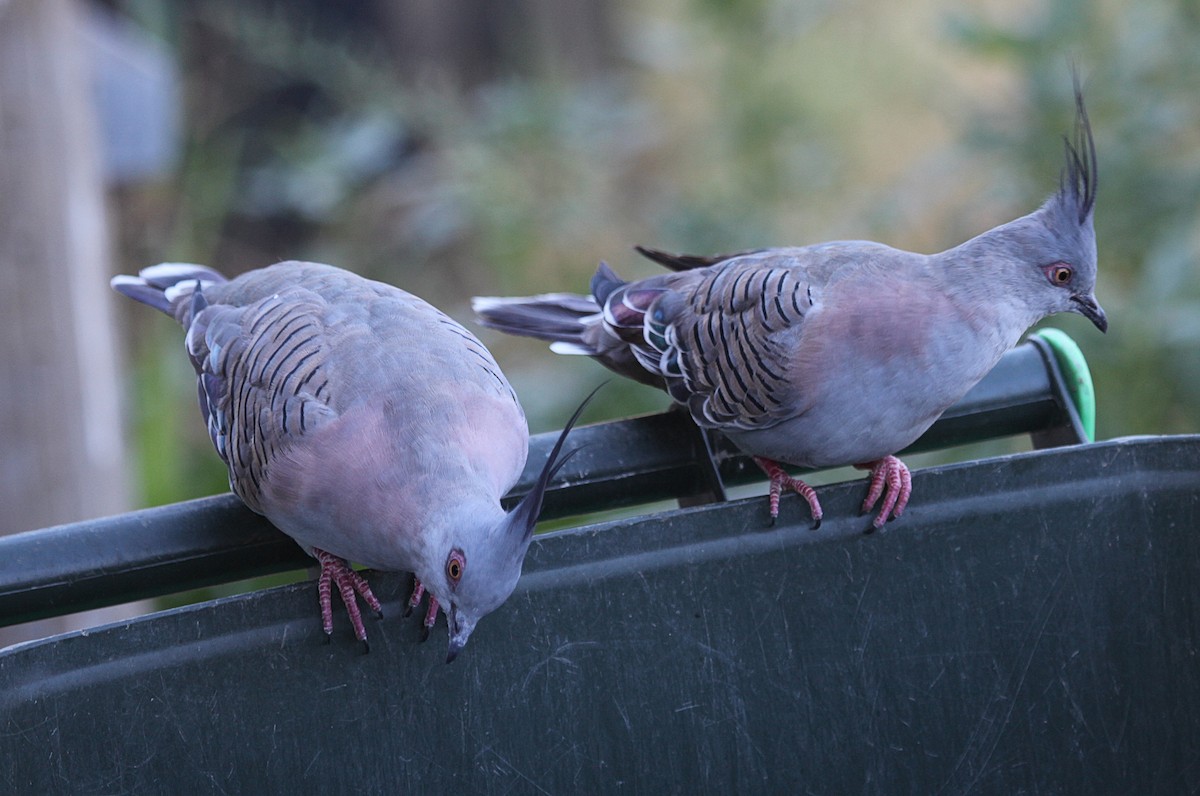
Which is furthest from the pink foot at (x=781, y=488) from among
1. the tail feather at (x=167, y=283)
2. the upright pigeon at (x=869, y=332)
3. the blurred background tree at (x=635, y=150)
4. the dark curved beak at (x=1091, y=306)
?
the blurred background tree at (x=635, y=150)

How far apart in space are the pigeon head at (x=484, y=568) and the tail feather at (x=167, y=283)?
1.09 metres

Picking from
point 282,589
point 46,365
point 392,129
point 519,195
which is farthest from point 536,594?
point 392,129

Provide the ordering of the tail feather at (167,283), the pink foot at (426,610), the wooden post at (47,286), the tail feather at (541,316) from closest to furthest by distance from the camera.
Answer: the pink foot at (426,610) < the tail feather at (167,283) < the tail feather at (541,316) < the wooden post at (47,286)

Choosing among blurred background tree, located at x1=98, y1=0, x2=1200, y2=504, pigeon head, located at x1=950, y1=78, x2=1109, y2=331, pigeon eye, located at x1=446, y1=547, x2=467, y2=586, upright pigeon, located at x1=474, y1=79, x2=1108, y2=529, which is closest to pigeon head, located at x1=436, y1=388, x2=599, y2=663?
pigeon eye, located at x1=446, y1=547, x2=467, y2=586

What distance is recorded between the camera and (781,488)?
2.20m

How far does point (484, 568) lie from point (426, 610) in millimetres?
197

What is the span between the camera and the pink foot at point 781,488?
191 centimetres

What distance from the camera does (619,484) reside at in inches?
Answer: 84.4

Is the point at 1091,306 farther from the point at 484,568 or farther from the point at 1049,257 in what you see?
the point at 484,568

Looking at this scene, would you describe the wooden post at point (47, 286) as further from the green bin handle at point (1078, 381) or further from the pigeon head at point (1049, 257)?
the green bin handle at point (1078, 381)

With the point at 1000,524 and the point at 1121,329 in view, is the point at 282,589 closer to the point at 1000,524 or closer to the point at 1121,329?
the point at 1000,524

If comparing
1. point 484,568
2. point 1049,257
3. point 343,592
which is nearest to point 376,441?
A: point 343,592

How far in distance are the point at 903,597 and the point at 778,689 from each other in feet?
0.79

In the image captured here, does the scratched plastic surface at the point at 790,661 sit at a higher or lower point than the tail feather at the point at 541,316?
lower
